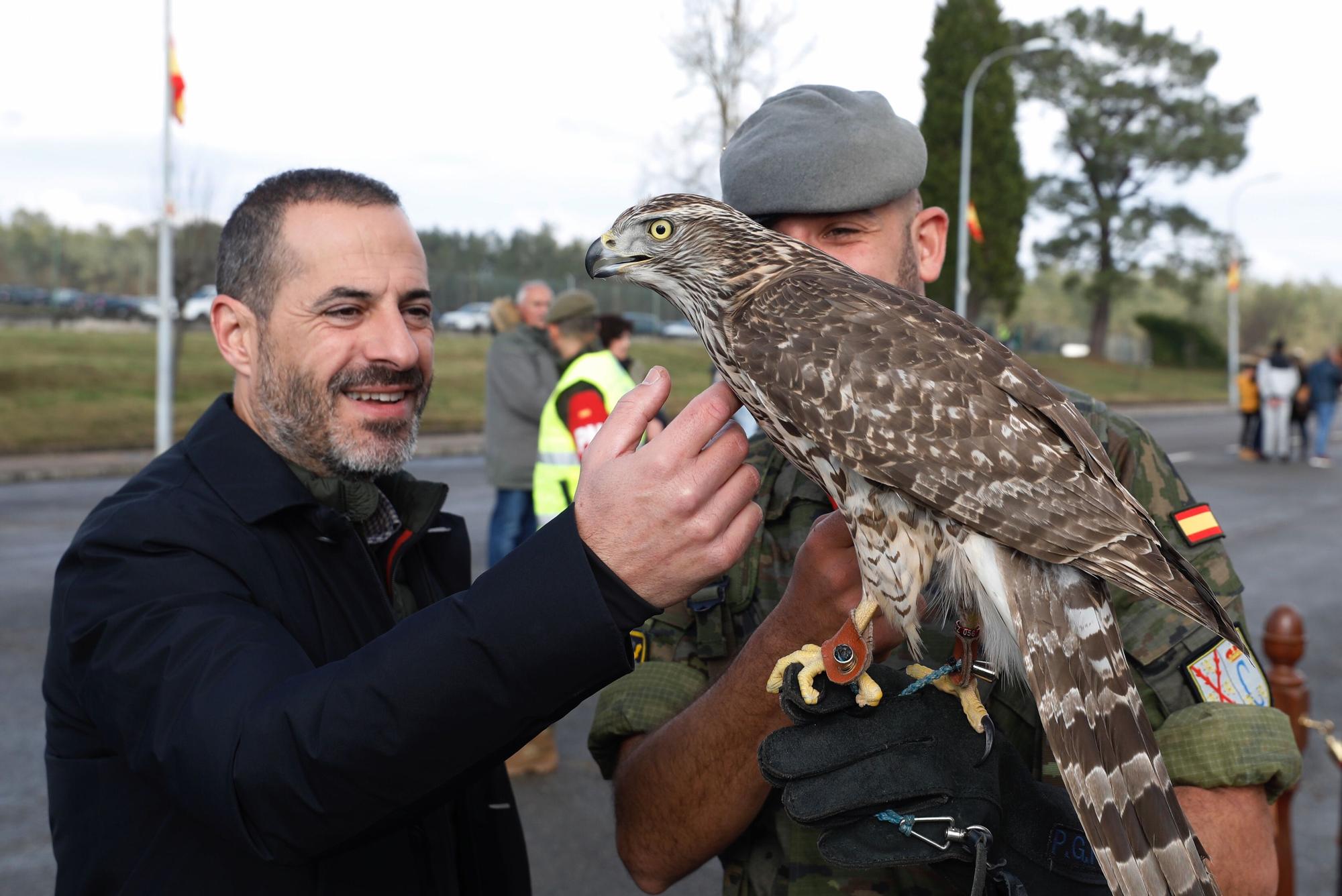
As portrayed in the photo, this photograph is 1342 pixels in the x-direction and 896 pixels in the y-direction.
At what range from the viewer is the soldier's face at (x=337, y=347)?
2.18 metres

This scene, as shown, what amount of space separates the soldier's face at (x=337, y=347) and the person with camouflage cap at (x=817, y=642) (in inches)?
28.2

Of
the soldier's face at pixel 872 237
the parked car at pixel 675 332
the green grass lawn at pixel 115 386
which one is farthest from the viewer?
the parked car at pixel 675 332

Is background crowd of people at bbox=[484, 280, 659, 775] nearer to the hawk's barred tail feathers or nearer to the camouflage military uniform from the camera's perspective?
the camouflage military uniform

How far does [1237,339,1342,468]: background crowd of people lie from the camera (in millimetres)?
18625

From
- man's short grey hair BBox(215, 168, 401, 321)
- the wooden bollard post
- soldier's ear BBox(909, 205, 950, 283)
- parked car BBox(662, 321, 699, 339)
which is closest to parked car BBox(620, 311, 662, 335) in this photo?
parked car BBox(662, 321, 699, 339)

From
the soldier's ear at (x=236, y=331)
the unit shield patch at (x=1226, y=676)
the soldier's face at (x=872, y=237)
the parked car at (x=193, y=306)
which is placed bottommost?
the parked car at (x=193, y=306)

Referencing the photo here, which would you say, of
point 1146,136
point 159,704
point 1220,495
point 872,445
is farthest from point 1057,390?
point 1146,136

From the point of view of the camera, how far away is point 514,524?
778 cm

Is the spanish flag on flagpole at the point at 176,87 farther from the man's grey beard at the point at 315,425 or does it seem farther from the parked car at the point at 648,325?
the parked car at the point at 648,325

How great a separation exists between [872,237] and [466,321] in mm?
36787

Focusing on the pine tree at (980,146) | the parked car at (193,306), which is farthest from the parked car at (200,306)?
the pine tree at (980,146)

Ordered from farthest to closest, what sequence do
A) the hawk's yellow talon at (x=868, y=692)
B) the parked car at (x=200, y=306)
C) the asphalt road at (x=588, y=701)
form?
the parked car at (x=200, y=306), the asphalt road at (x=588, y=701), the hawk's yellow talon at (x=868, y=692)

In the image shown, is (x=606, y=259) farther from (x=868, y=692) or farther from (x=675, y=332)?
(x=675, y=332)

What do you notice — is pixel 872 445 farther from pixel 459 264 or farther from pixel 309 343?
pixel 459 264
